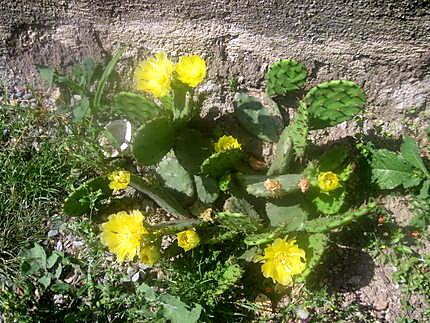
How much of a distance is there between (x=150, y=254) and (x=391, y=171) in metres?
0.98

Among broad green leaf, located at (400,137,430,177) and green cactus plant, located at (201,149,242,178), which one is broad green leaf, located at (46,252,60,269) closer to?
green cactus plant, located at (201,149,242,178)

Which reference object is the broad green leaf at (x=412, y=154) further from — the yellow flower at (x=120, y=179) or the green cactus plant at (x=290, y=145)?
the yellow flower at (x=120, y=179)

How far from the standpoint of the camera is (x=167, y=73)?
2.40 meters

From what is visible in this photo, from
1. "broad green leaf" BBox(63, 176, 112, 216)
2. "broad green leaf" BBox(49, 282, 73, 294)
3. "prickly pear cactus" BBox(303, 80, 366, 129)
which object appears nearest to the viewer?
"prickly pear cactus" BBox(303, 80, 366, 129)

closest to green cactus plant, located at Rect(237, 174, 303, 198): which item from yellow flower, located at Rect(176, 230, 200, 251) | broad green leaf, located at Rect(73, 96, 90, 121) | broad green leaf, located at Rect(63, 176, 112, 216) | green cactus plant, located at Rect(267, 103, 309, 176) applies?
green cactus plant, located at Rect(267, 103, 309, 176)

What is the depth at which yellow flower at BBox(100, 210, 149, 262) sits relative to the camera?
7.80ft

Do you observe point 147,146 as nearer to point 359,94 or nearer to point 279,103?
point 279,103

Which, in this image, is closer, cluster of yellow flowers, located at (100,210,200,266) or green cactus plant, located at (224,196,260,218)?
cluster of yellow flowers, located at (100,210,200,266)

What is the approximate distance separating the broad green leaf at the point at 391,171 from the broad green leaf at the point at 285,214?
34 cm

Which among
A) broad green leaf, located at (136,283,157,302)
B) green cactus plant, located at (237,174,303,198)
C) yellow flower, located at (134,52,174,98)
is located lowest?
broad green leaf, located at (136,283,157,302)

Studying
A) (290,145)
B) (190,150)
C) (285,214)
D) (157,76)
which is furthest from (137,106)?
(285,214)

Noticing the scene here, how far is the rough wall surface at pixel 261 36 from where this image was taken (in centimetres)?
234

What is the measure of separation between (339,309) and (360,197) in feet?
1.48

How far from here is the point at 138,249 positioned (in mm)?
2582
